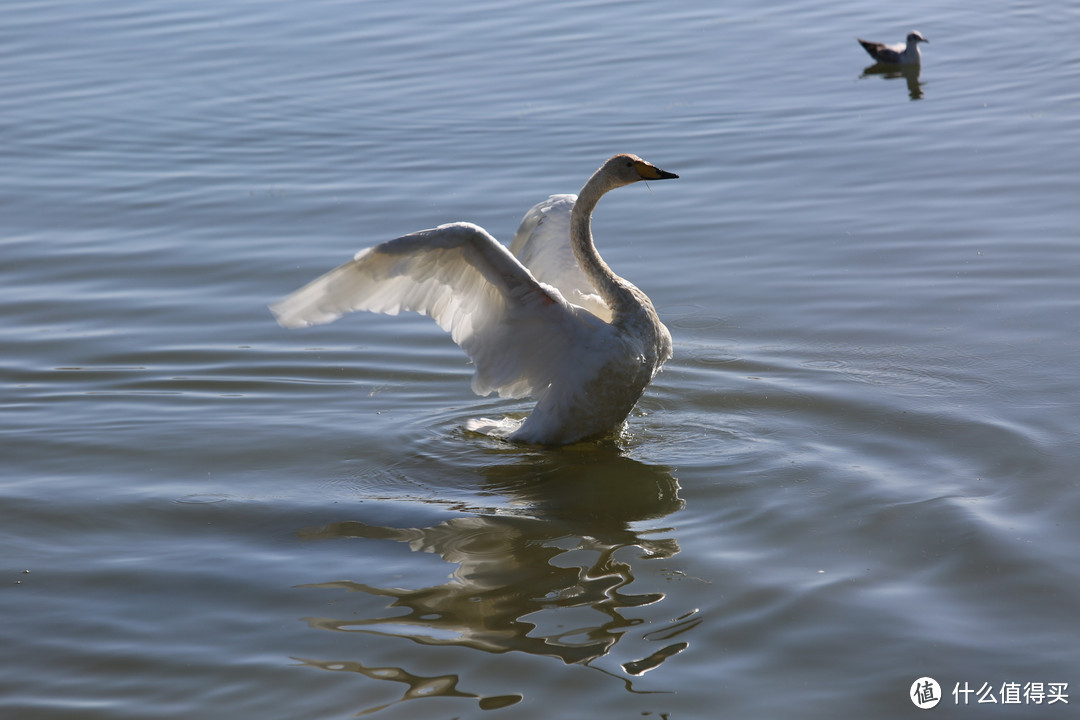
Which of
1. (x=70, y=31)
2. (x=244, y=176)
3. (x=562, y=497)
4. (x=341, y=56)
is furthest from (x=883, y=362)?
(x=70, y=31)

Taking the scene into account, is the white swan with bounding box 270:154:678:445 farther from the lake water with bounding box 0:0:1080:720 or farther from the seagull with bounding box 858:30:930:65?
the seagull with bounding box 858:30:930:65

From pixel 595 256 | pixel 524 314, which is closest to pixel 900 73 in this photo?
pixel 595 256

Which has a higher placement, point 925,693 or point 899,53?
point 899,53

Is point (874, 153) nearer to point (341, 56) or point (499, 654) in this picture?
point (341, 56)

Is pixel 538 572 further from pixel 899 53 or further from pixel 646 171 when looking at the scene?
pixel 899 53

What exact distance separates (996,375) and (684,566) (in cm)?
270

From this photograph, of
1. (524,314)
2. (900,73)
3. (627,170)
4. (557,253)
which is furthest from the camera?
(900,73)

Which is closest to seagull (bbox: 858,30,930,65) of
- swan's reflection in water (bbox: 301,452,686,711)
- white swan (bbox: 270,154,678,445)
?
white swan (bbox: 270,154,678,445)

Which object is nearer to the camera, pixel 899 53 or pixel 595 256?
pixel 595 256

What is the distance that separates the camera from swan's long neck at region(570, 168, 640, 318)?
667cm

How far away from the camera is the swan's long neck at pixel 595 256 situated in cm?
667

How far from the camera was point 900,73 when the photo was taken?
551 inches

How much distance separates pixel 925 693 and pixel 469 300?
3.10 metres

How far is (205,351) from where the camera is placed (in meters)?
8.00
